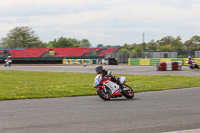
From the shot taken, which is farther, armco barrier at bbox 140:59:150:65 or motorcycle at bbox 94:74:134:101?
armco barrier at bbox 140:59:150:65

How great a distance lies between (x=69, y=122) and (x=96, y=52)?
196 feet

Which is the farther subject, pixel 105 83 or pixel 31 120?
pixel 105 83

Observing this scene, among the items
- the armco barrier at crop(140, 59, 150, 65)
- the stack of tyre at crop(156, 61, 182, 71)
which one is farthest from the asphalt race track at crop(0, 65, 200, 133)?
the armco barrier at crop(140, 59, 150, 65)

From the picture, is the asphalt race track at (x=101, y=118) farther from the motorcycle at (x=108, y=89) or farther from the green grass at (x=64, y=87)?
the green grass at (x=64, y=87)

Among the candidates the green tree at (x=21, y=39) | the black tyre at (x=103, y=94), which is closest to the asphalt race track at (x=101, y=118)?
the black tyre at (x=103, y=94)

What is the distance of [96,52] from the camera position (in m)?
66.6

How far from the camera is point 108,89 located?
11.0 m

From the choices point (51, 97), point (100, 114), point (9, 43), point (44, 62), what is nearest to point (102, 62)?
point (44, 62)

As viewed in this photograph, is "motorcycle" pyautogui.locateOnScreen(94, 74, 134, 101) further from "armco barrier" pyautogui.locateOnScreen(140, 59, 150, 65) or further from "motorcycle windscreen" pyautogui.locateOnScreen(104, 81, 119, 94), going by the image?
"armco barrier" pyautogui.locateOnScreen(140, 59, 150, 65)

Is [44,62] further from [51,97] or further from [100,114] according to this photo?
[100,114]

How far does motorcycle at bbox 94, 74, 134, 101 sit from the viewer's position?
10.7 m

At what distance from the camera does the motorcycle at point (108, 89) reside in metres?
10.7

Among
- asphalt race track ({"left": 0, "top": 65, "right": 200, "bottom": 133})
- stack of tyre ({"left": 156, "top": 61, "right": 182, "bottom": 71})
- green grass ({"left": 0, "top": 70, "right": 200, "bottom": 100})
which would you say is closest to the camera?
asphalt race track ({"left": 0, "top": 65, "right": 200, "bottom": 133})

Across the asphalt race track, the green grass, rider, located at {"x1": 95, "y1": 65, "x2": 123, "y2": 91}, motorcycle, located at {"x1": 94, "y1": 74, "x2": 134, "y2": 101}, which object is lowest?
the green grass
